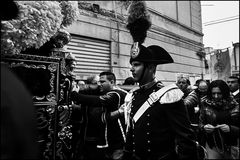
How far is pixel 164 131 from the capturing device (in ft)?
7.46

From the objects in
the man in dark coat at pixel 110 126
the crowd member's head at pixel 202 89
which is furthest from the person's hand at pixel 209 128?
the crowd member's head at pixel 202 89

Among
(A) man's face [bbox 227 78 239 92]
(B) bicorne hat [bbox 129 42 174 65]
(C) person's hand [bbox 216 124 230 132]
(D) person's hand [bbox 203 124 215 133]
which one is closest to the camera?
(B) bicorne hat [bbox 129 42 174 65]

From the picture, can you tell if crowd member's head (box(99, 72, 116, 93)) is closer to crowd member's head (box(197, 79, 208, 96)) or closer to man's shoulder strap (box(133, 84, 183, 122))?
man's shoulder strap (box(133, 84, 183, 122))

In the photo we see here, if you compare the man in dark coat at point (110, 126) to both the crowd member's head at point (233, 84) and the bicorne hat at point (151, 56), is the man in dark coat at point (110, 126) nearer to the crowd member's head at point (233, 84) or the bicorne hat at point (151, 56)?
the bicorne hat at point (151, 56)

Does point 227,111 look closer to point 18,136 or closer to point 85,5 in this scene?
point 18,136

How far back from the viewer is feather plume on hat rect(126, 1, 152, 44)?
8.82 metres

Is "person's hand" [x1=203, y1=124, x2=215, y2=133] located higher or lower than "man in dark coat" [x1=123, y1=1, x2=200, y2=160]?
lower

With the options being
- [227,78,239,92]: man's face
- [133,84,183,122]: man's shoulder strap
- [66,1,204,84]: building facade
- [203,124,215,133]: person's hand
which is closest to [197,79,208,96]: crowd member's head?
[66,1,204,84]: building facade

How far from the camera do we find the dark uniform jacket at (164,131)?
2156 mm

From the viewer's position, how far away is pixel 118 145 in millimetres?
4141

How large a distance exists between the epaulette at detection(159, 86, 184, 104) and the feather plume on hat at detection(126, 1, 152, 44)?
22.1 feet

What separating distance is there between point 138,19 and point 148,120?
7378 mm

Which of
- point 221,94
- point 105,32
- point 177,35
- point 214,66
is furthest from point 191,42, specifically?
point 221,94

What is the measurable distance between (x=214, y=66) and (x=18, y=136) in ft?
80.6
